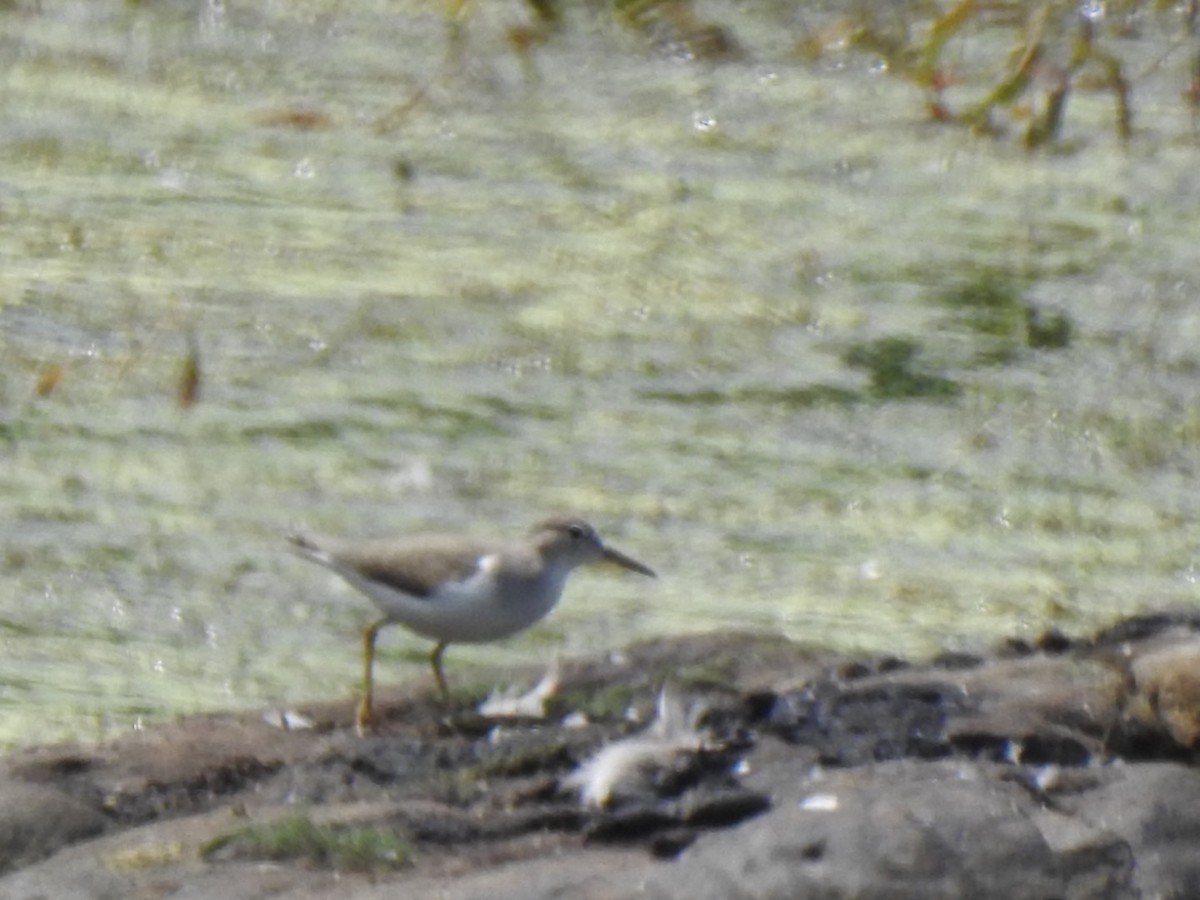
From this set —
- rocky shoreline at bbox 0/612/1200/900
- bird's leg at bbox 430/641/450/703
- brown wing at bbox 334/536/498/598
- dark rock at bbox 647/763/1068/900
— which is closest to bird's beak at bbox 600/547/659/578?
brown wing at bbox 334/536/498/598

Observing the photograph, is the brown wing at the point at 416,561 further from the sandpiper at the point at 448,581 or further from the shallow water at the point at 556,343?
the shallow water at the point at 556,343

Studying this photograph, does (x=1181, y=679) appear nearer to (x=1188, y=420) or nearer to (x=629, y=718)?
(x=629, y=718)

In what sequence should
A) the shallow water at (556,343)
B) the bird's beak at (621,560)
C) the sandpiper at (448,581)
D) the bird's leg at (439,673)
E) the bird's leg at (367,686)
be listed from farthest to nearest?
the shallow water at (556,343)
the bird's beak at (621,560)
the sandpiper at (448,581)
the bird's leg at (439,673)
the bird's leg at (367,686)

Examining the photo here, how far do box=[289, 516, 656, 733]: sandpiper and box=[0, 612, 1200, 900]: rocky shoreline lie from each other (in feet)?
0.68

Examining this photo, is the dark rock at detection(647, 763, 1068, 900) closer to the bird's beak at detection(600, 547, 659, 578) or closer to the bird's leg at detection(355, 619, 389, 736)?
the bird's leg at detection(355, 619, 389, 736)

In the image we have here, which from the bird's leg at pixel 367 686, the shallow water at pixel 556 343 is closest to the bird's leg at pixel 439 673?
the bird's leg at pixel 367 686

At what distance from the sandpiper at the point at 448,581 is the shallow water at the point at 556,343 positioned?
25cm

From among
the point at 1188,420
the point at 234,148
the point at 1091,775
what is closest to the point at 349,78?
the point at 234,148

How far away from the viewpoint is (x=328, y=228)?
7559 millimetres

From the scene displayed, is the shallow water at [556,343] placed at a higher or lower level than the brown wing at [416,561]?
higher

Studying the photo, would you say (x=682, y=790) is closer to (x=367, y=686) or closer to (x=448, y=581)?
(x=367, y=686)

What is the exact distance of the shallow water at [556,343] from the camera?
5.48 meters

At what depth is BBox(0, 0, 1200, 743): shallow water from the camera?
5.48m

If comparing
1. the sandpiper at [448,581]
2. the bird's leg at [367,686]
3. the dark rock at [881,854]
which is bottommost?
the dark rock at [881,854]
